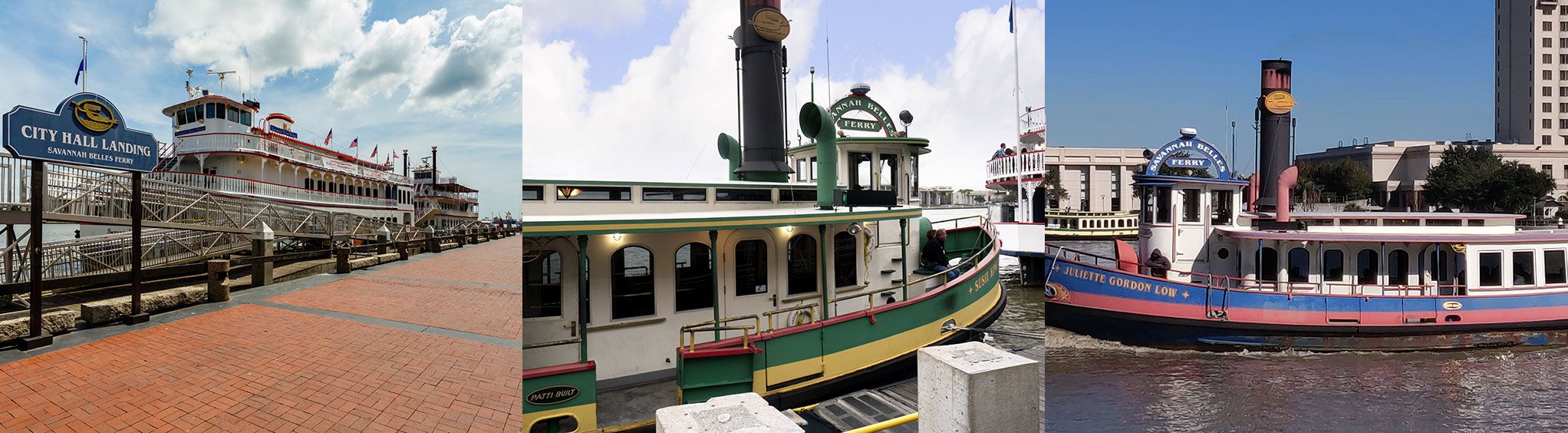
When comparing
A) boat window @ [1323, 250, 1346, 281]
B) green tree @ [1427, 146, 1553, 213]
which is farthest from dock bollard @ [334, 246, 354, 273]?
green tree @ [1427, 146, 1553, 213]

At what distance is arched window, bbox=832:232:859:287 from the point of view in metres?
2.54

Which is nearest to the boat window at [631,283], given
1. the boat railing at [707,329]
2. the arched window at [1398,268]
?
the boat railing at [707,329]

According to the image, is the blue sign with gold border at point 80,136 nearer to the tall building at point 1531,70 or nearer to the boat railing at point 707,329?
the boat railing at point 707,329

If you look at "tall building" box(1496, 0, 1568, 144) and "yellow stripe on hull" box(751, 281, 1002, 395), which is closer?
"yellow stripe on hull" box(751, 281, 1002, 395)

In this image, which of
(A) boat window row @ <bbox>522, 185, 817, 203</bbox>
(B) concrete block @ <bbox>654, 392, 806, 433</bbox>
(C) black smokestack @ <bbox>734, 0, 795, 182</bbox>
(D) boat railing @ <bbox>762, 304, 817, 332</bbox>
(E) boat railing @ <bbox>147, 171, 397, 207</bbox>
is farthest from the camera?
(E) boat railing @ <bbox>147, 171, 397, 207</bbox>

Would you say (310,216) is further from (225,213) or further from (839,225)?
(839,225)

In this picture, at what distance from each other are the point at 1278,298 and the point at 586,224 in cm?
926

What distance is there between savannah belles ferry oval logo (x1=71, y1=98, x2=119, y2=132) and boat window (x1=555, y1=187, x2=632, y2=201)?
3.81 meters

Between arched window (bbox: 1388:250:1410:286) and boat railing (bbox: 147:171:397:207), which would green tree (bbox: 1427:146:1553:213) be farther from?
boat railing (bbox: 147:171:397:207)

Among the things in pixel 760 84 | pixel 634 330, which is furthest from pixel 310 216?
pixel 634 330

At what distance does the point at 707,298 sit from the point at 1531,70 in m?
10.3

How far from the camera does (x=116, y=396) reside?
285 centimetres

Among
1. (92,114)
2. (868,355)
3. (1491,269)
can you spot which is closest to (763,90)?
(868,355)

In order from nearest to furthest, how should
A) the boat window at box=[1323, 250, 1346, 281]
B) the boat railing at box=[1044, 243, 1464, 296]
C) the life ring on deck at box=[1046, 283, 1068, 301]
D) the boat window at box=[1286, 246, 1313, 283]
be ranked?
1. the life ring on deck at box=[1046, 283, 1068, 301]
2. the boat railing at box=[1044, 243, 1464, 296]
3. the boat window at box=[1323, 250, 1346, 281]
4. the boat window at box=[1286, 246, 1313, 283]
